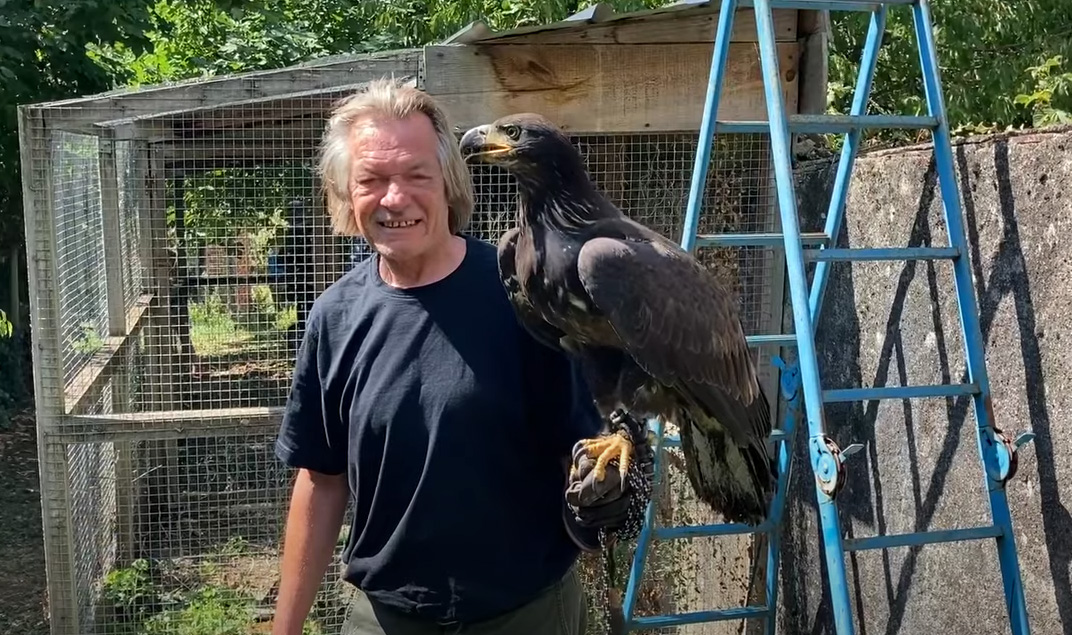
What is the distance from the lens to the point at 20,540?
20.7 feet

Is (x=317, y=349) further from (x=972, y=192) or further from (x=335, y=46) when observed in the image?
(x=335, y=46)

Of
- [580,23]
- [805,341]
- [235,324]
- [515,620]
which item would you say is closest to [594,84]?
[580,23]

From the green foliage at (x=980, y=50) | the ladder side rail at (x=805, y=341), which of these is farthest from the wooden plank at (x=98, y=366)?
the green foliage at (x=980, y=50)

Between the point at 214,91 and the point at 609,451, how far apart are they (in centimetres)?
225

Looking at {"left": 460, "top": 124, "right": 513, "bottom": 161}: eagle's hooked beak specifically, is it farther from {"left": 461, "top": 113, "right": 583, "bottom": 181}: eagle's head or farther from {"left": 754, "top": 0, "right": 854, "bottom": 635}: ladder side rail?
{"left": 754, "top": 0, "right": 854, "bottom": 635}: ladder side rail

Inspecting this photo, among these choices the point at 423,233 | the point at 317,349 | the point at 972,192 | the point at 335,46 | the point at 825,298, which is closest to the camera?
the point at 423,233

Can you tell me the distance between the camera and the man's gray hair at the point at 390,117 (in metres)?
2.18

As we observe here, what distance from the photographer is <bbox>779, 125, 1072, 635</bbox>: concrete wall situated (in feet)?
8.64

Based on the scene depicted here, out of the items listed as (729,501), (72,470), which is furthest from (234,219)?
(729,501)

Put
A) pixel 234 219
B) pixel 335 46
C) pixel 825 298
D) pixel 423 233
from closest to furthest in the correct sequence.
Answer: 1. pixel 423 233
2. pixel 825 298
3. pixel 234 219
4. pixel 335 46

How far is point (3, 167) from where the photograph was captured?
653 cm

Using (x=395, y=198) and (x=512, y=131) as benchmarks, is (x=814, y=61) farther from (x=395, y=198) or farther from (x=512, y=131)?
(x=395, y=198)

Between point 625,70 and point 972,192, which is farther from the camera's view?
point 625,70

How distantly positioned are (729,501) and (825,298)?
50.6 inches
